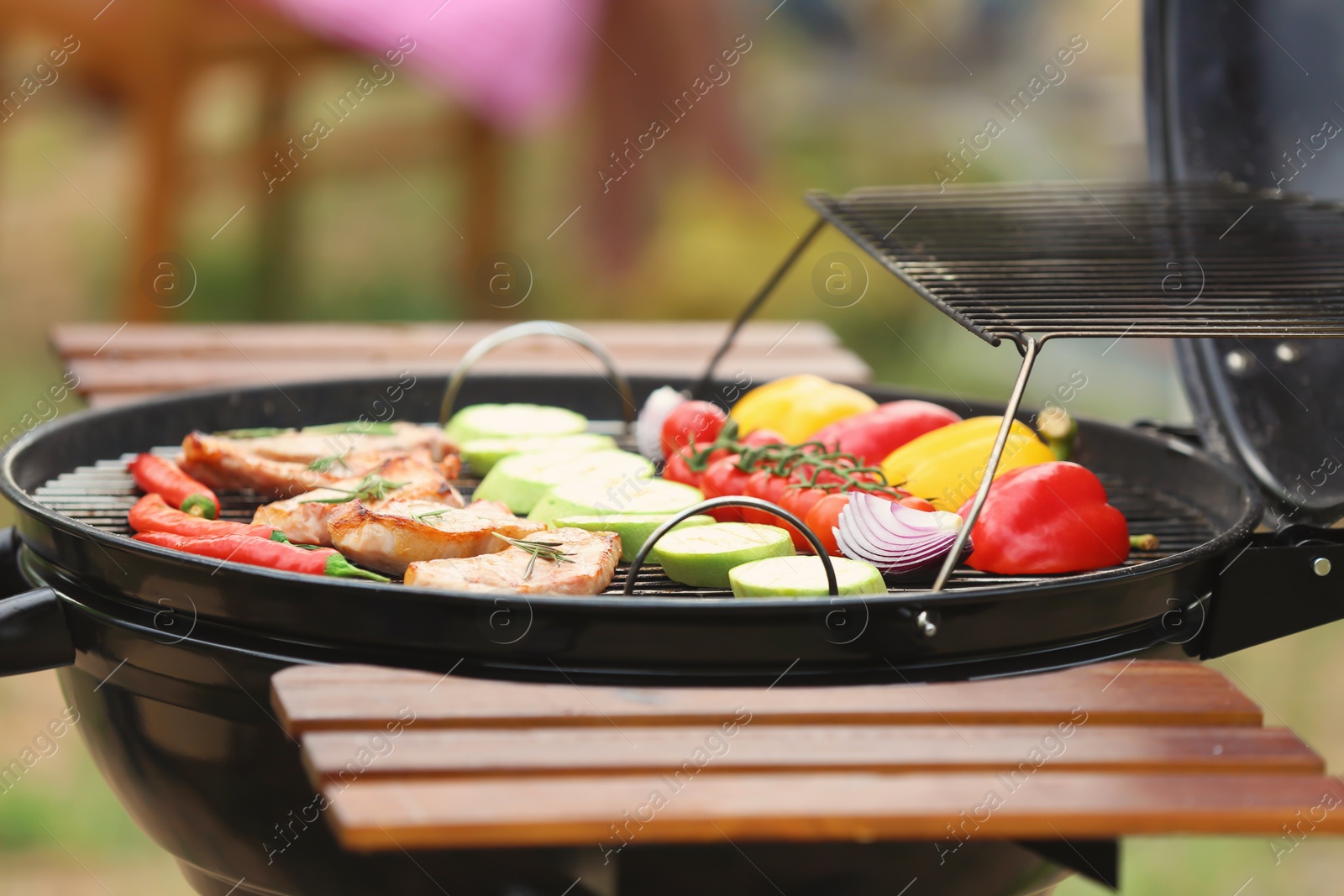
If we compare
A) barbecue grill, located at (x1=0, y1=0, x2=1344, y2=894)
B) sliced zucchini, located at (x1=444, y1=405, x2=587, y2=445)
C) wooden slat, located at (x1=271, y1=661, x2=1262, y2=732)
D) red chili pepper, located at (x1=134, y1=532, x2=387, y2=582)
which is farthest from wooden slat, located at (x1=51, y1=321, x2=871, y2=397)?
wooden slat, located at (x1=271, y1=661, x2=1262, y2=732)

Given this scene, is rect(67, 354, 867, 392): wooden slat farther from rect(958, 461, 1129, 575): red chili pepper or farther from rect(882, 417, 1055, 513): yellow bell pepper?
rect(958, 461, 1129, 575): red chili pepper

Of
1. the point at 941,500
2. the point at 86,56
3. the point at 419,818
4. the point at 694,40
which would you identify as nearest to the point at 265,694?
the point at 419,818

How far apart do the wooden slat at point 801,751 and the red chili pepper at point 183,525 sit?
0.82 metres

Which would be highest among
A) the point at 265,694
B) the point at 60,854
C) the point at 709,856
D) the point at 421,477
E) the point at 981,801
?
the point at 421,477

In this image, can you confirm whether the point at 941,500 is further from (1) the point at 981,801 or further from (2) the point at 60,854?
(2) the point at 60,854

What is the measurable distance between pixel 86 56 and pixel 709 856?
511 cm

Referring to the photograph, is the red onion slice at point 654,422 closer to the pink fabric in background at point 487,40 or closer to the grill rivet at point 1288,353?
the grill rivet at point 1288,353

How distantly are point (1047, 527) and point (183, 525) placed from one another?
1.47m

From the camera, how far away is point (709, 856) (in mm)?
1592

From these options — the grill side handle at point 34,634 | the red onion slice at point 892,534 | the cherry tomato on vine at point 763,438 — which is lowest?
the grill side handle at point 34,634

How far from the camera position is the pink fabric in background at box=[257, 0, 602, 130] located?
528 cm

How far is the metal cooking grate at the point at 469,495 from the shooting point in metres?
2.08

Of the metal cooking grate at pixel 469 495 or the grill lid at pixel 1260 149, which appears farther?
the grill lid at pixel 1260 149

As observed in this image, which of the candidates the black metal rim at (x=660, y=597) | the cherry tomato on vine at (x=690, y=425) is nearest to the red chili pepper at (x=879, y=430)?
the cherry tomato on vine at (x=690, y=425)
